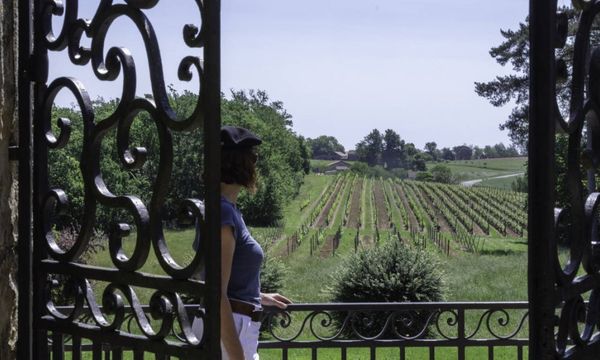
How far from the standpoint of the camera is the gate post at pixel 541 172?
1770 mm

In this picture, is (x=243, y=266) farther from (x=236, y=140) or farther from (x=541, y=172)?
(x=541, y=172)

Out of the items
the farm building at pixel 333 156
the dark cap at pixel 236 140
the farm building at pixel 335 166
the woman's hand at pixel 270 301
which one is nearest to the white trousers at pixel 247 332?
the woman's hand at pixel 270 301

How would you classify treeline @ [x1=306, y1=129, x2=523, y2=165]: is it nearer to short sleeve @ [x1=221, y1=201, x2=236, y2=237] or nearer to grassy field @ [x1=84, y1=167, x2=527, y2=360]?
grassy field @ [x1=84, y1=167, x2=527, y2=360]

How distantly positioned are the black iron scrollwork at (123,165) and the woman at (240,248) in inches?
19.6

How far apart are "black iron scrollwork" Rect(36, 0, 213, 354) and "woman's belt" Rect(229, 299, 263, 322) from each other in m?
0.54

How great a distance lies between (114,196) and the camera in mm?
2047

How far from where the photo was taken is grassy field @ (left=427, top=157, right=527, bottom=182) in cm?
8049

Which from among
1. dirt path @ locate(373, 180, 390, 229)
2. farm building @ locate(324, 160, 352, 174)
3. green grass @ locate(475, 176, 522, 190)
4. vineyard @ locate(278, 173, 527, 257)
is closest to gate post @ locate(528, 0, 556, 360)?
vineyard @ locate(278, 173, 527, 257)

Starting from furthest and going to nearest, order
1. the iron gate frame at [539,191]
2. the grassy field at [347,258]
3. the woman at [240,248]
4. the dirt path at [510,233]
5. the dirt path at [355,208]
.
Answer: the dirt path at [355,208], the dirt path at [510,233], the grassy field at [347,258], the woman at [240,248], the iron gate frame at [539,191]

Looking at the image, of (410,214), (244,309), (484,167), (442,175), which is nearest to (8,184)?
(244,309)

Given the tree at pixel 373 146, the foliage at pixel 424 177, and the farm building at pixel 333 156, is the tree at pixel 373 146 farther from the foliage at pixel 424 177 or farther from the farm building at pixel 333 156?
the farm building at pixel 333 156

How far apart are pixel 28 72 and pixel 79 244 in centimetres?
51

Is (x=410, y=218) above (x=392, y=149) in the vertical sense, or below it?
below

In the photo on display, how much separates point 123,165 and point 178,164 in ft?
59.0
